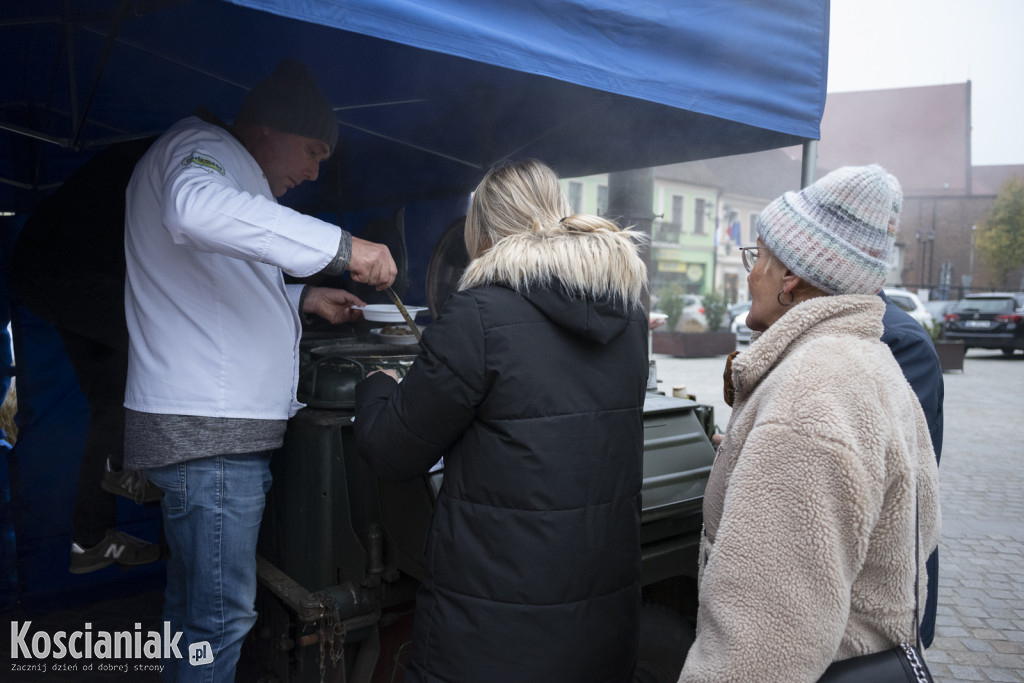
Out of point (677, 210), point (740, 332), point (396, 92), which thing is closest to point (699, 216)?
point (677, 210)

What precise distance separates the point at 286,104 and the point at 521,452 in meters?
1.31

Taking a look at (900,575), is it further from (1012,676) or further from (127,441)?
(1012,676)

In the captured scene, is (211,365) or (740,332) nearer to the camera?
(211,365)

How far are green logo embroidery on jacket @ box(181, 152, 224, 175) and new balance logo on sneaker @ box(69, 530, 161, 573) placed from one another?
1747 mm

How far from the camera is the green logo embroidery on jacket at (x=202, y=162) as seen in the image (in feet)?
5.93

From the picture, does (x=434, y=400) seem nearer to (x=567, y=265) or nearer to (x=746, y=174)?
→ (x=567, y=265)

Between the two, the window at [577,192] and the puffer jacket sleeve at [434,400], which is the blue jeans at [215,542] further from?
the window at [577,192]

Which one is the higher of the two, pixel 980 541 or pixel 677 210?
pixel 677 210

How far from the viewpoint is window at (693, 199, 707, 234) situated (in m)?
33.5

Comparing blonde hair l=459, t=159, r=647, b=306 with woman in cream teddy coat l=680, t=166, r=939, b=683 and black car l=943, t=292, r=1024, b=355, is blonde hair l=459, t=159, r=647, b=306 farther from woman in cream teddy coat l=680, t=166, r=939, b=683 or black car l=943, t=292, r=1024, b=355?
black car l=943, t=292, r=1024, b=355

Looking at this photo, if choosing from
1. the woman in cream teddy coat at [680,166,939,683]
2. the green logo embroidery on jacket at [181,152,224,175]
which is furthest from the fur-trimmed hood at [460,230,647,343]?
the green logo embroidery on jacket at [181,152,224,175]

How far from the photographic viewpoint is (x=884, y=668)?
1.19 meters

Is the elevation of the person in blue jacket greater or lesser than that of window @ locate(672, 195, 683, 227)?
lesser

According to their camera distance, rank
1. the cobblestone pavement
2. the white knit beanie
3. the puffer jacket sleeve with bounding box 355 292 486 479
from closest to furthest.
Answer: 1. the white knit beanie
2. the puffer jacket sleeve with bounding box 355 292 486 479
3. the cobblestone pavement
